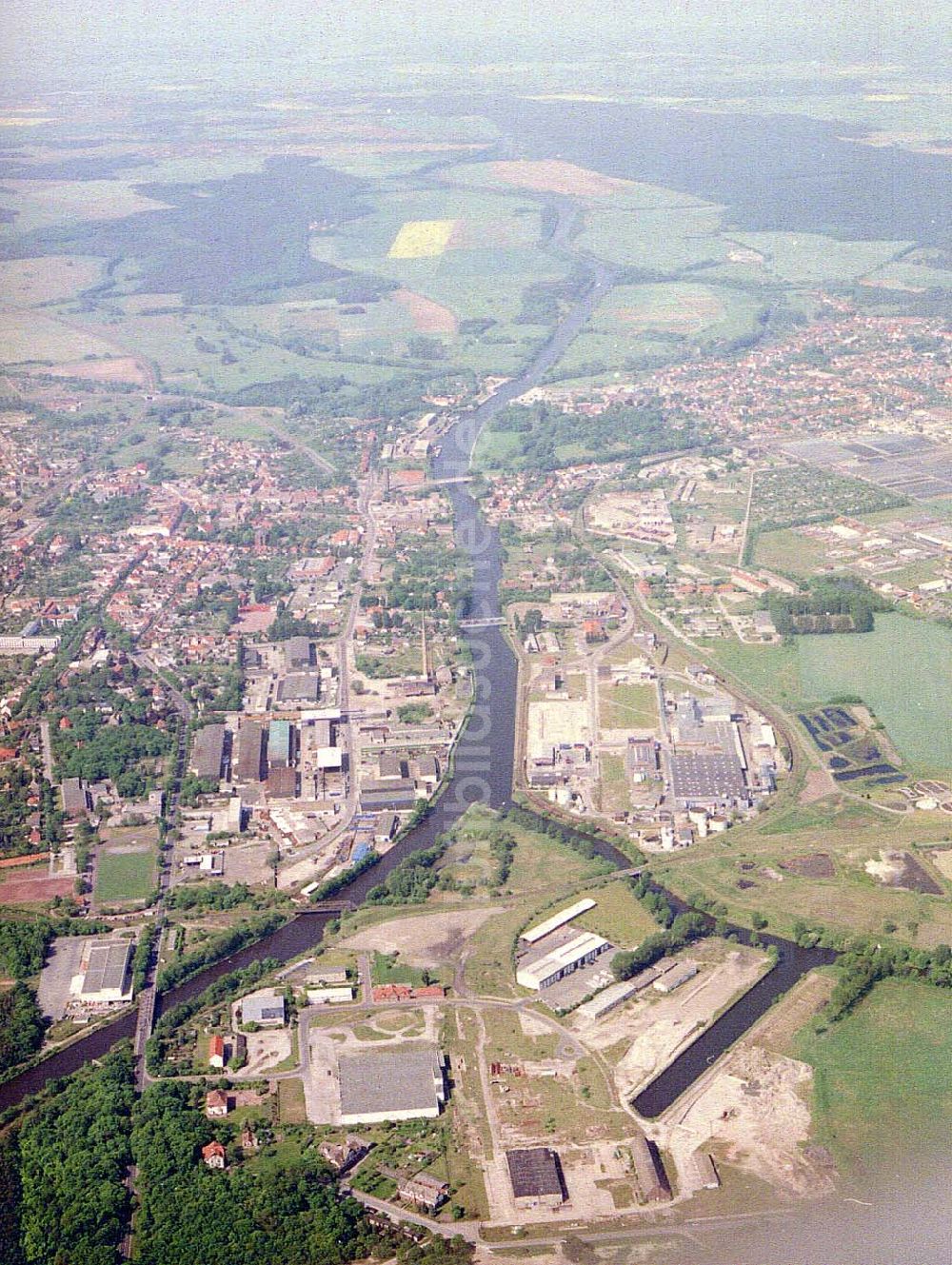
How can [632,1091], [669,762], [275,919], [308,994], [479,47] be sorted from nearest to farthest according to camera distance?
[632,1091] < [308,994] < [275,919] < [669,762] < [479,47]

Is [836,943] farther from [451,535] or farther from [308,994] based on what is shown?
[451,535]

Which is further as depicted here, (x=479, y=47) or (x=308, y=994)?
(x=479, y=47)

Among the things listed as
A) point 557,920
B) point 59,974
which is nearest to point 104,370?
point 59,974

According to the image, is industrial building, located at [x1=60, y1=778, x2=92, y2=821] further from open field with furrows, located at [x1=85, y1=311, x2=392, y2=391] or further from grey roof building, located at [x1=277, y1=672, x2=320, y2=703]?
open field with furrows, located at [x1=85, y1=311, x2=392, y2=391]

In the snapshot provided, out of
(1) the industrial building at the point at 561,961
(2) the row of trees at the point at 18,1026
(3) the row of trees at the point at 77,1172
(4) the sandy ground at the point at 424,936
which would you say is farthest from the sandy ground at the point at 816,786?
(2) the row of trees at the point at 18,1026

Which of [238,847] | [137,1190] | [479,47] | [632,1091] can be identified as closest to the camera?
[137,1190]

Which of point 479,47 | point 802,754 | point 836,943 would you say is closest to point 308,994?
point 836,943

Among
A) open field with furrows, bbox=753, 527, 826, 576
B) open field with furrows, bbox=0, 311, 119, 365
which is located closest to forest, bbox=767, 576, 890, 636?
open field with furrows, bbox=753, 527, 826, 576
